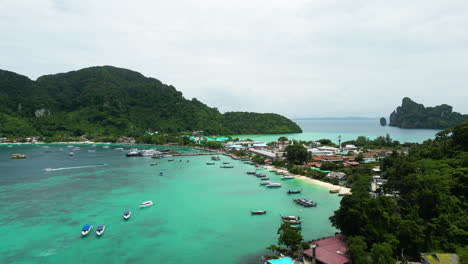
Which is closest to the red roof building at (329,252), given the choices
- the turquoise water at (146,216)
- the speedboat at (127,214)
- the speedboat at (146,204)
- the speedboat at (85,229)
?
the turquoise water at (146,216)

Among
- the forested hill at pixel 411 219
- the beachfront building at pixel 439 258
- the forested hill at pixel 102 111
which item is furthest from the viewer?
the forested hill at pixel 102 111

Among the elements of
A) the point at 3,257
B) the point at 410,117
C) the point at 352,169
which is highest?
the point at 410,117

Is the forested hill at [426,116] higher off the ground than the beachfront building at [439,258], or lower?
higher

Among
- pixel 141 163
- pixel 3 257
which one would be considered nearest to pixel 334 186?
pixel 3 257

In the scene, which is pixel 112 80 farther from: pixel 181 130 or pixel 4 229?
pixel 4 229

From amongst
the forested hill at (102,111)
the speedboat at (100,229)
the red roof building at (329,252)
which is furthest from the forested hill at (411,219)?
the forested hill at (102,111)

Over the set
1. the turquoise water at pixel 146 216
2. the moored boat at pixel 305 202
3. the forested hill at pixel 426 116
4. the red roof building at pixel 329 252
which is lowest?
the turquoise water at pixel 146 216

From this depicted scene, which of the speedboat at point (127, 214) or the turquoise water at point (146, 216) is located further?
the speedboat at point (127, 214)

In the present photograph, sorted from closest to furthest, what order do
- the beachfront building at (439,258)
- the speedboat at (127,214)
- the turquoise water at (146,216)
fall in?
the beachfront building at (439,258) < the turquoise water at (146,216) < the speedboat at (127,214)

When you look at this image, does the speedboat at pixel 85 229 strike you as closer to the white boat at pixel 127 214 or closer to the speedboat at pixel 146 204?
the white boat at pixel 127 214
